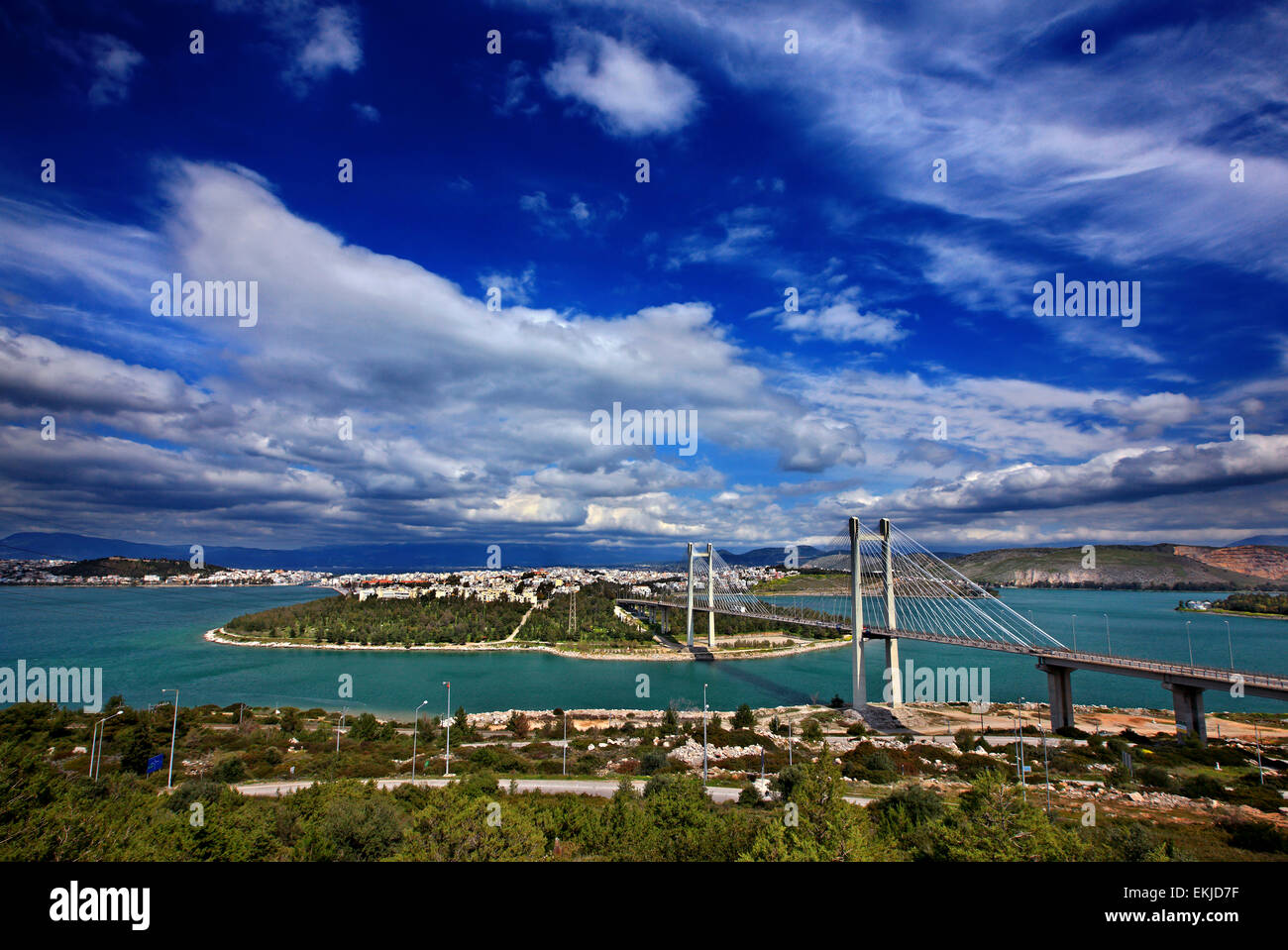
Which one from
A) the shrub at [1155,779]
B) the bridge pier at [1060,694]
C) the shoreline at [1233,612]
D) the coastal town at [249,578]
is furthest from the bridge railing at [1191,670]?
the shoreline at [1233,612]

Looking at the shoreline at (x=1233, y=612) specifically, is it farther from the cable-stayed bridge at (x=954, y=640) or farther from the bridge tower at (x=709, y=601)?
the bridge tower at (x=709, y=601)

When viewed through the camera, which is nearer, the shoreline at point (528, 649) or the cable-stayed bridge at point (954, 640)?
the cable-stayed bridge at point (954, 640)

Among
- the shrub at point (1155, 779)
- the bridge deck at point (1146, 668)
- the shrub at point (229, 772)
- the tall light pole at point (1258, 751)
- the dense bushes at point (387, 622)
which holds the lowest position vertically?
the dense bushes at point (387, 622)

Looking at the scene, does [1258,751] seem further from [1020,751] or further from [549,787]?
[549,787]

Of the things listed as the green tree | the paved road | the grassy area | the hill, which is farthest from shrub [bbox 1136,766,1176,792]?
the hill

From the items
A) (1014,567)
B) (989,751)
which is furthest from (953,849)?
(1014,567)
